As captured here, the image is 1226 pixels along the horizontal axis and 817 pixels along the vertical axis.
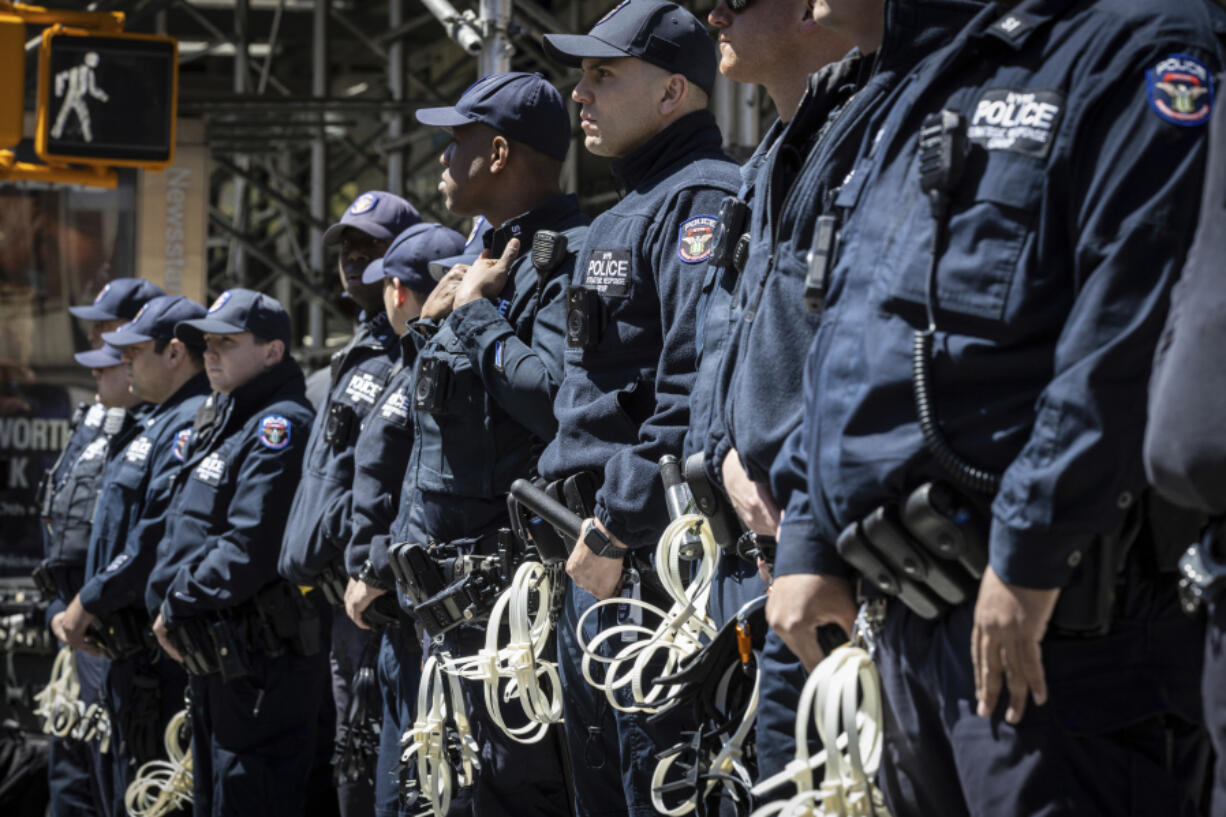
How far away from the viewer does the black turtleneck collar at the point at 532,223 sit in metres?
4.73

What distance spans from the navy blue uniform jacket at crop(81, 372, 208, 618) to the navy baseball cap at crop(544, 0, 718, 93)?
11.3ft

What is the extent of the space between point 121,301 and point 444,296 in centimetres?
451

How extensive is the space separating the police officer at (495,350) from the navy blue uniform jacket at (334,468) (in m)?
0.81

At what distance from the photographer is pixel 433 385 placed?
457 centimetres

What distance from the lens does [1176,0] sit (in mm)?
2279

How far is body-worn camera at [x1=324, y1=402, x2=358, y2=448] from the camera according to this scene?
18.8 feet

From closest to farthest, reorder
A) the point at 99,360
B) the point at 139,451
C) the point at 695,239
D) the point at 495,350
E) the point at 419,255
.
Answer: the point at 695,239 → the point at 495,350 → the point at 419,255 → the point at 139,451 → the point at 99,360

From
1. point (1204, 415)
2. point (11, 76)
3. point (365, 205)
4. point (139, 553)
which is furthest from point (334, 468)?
point (11, 76)

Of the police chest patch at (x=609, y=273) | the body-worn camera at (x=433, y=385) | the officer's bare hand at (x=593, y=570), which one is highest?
the police chest patch at (x=609, y=273)

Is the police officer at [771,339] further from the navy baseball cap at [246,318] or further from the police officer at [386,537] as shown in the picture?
the navy baseball cap at [246,318]

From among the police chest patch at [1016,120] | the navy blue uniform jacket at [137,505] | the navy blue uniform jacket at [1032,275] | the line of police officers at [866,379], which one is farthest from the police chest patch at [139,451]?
the police chest patch at [1016,120]

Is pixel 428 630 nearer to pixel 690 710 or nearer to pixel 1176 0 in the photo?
pixel 690 710

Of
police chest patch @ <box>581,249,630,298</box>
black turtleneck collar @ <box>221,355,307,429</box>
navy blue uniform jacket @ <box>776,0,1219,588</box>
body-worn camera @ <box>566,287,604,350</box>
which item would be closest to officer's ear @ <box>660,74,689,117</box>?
police chest patch @ <box>581,249,630,298</box>

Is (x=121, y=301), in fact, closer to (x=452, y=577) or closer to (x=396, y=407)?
(x=396, y=407)
